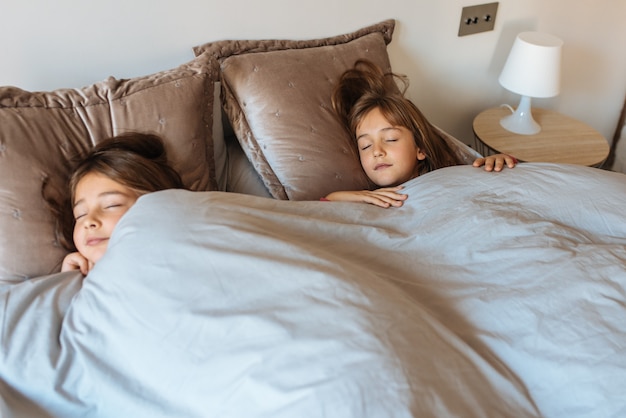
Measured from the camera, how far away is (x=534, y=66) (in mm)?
1752

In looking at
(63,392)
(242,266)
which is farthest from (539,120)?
(63,392)

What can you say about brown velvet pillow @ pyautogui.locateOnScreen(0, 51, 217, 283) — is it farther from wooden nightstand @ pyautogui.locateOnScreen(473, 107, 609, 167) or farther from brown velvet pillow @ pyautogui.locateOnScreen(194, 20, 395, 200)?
wooden nightstand @ pyautogui.locateOnScreen(473, 107, 609, 167)

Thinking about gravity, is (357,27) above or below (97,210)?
above

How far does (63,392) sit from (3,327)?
160 millimetres

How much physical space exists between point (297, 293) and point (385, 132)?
0.73 metres

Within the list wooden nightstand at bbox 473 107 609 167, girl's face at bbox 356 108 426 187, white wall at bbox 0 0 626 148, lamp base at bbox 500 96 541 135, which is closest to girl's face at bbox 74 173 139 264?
white wall at bbox 0 0 626 148

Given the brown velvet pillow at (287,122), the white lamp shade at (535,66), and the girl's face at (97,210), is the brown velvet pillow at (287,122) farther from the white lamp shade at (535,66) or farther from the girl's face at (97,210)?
the white lamp shade at (535,66)

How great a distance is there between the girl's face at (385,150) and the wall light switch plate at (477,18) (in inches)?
26.4

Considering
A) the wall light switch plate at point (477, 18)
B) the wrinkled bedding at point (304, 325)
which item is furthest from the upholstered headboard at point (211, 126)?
the wall light switch plate at point (477, 18)

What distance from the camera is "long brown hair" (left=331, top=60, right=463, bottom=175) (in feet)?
4.63

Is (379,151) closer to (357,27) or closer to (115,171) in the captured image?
(357,27)

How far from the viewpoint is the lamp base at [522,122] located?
191cm

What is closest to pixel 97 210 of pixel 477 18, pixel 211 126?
pixel 211 126

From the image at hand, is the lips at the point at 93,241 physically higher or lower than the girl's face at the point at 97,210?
lower
